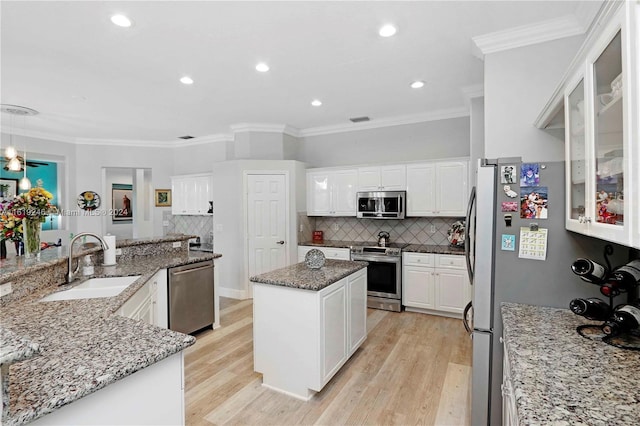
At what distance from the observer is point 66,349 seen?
1258 mm

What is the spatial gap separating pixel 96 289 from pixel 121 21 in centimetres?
202

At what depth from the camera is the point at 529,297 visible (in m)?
1.81

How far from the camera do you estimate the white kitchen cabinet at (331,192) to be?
5.03m

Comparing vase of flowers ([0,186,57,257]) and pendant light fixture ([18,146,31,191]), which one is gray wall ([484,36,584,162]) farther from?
pendant light fixture ([18,146,31,191])

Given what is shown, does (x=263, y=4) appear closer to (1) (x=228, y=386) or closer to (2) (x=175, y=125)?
(1) (x=228, y=386)

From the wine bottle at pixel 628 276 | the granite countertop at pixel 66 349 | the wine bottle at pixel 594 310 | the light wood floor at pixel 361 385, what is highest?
the wine bottle at pixel 628 276

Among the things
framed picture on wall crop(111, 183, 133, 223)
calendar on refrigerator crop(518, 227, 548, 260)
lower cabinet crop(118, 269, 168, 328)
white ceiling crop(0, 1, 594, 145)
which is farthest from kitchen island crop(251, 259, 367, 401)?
framed picture on wall crop(111, 183, 133, 223)

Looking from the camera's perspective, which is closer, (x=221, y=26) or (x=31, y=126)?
(x=221, y=26)

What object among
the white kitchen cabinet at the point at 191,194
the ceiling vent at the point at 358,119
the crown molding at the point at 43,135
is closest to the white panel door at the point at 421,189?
the ceiling vent at the point at 358,119

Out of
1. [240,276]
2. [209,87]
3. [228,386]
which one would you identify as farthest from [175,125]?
[228,386]

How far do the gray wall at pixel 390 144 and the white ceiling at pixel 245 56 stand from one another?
30 centimetres

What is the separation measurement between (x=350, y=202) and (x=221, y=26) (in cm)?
314

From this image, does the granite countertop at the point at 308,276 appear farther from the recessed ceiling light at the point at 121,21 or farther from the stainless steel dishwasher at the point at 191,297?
the recessed ceiling light at the point at 121,21

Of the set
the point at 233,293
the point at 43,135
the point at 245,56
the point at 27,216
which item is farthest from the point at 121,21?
the point at 43,135
